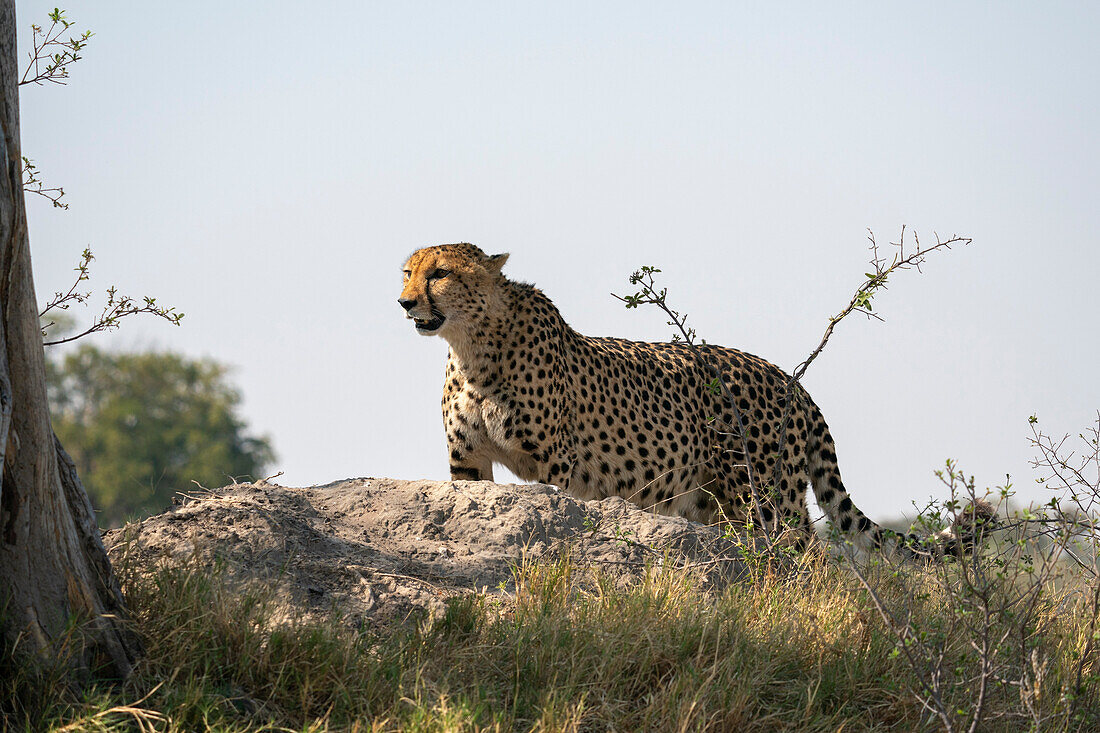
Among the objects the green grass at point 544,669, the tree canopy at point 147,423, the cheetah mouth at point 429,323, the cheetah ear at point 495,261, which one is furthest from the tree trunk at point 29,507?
the tree canopy at point 147,423

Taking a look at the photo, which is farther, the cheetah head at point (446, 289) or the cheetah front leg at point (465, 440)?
the cheetah front leg at point (465, 440)

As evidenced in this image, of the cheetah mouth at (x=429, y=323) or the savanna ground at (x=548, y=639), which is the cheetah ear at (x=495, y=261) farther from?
the savanna ground at (x=548, y=639)

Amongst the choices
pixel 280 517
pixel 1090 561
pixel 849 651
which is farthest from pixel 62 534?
pixel 1090 561

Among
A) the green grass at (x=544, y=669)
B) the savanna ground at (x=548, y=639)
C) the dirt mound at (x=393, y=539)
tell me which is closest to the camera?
the green grass at (x=544, y=669)

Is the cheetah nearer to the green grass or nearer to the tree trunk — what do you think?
the green grass

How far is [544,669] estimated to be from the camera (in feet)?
14.5

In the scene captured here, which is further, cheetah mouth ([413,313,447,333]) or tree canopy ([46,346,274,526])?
tree canopy ([46,346,274,526])

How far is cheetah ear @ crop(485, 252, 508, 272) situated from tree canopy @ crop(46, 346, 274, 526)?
1040 inches

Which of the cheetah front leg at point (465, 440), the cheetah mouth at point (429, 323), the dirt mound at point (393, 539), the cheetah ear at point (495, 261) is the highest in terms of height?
the cheetah ear at point (495, 261)

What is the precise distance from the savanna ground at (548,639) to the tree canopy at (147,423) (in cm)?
2781

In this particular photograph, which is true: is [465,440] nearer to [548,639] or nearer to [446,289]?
[446,289]

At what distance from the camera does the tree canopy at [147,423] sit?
107ft

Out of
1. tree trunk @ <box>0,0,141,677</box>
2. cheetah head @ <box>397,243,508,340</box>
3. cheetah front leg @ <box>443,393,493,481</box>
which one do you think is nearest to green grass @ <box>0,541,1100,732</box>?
tree trunk @ <box>0,0,141,677</box>

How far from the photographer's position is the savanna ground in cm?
408
